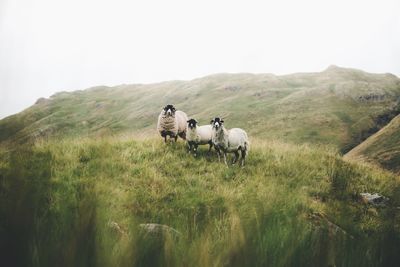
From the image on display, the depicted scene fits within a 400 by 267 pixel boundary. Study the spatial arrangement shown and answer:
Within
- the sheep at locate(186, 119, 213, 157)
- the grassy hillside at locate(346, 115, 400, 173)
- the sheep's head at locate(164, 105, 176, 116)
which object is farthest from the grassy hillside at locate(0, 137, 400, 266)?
the grassy hillside at locate(346, 115, 400, 173)

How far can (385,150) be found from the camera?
1126 inches

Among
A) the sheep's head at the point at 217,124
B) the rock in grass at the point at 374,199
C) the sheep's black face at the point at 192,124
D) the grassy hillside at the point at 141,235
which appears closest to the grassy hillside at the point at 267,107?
the grassy hillside at the point at 141,235

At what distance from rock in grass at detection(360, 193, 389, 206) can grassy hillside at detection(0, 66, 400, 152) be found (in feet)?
36.5

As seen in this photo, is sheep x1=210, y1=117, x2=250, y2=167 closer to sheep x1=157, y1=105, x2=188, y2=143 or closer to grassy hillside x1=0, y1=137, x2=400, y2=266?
sheep x1=157, y1=105, x2=188, y2=143

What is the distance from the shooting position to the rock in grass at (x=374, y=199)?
463 inches

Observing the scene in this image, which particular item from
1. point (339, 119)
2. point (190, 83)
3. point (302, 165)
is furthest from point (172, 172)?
point (190, 83)

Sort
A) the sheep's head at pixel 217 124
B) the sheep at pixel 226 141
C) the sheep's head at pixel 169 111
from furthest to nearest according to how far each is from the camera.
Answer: the sheep's head at pixel 169 111
the sheep at pixel 226 141
the sheep's head at pixel 217 124

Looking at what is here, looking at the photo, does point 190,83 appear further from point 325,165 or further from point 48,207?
point 48,207

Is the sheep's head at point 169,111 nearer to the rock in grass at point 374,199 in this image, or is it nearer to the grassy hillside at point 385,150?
the rock in grass at point 374,199

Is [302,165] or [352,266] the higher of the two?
[352,266]

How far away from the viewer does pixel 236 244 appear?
6.07ft

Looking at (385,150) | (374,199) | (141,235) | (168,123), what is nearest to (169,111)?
(168,123)

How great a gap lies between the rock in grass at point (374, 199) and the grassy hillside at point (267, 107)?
11.1 meters

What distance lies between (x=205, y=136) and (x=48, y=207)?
12.3 m
